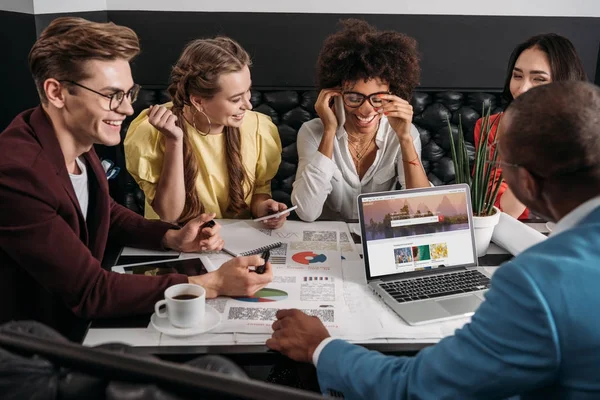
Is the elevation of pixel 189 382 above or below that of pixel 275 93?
above

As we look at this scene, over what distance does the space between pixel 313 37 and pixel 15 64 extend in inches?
54.1

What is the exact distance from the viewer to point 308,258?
158 centimetres

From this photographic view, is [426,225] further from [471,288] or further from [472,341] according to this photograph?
[472,341]

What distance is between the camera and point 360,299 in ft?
4.44

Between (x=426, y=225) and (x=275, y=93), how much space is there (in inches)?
59.6

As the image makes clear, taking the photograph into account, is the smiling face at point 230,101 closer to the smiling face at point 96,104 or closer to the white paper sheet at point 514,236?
the smiling face at point 96,104

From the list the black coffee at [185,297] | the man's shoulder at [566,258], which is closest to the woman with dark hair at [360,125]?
the black coffee at [185,297]

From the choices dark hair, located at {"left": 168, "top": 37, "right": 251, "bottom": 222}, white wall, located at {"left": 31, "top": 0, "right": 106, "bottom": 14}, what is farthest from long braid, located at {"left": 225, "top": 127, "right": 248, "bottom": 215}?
white wall, located at {"left": 31, "top": 0, "right": 106, "bottom": 14}

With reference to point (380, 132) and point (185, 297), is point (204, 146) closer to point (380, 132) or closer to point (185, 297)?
point (380, 132)

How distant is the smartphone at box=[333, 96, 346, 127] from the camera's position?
2137 millimetres

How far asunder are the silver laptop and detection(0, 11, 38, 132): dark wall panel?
64.5 inches

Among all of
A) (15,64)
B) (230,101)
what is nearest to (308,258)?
(230,101)

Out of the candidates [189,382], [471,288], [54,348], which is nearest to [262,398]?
[189,382]

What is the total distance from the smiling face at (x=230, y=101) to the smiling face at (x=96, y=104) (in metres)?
0.52
